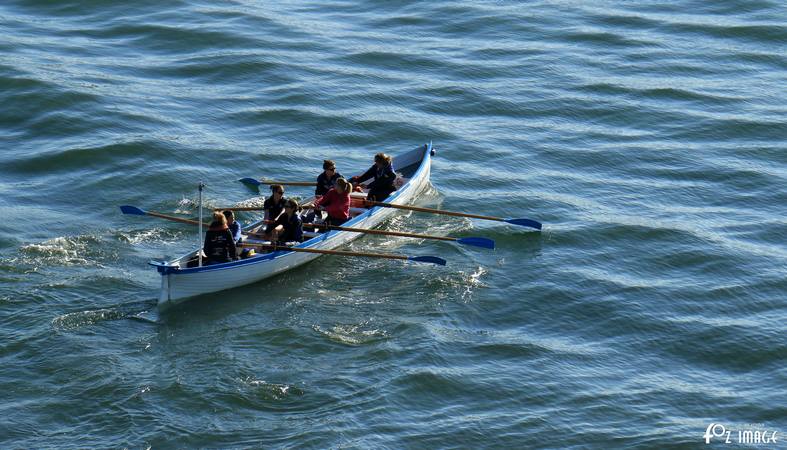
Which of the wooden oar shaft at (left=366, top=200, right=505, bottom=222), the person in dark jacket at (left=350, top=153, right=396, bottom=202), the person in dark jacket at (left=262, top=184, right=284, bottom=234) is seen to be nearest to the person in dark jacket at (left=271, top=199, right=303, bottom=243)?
the person in dark jacket at (left=262, top=184, right=284, bottom=234)

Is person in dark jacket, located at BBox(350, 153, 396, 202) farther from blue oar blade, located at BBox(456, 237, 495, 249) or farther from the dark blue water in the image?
blue oar blade, located at BBox(456, 237, 495, 249)

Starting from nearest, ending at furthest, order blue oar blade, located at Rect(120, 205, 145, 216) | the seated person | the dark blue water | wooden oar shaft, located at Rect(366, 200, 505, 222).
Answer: the dark blue water, the seated person, blue oar blade, located at Rect(120, 205, 145, 216), wooden oar shaft, located at Rect(366, 200, 505, 222)

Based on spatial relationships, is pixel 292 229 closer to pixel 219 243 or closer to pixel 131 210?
pixel 219 243

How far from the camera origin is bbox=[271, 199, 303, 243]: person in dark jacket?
22.7 metres

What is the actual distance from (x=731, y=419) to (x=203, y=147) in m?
15.4

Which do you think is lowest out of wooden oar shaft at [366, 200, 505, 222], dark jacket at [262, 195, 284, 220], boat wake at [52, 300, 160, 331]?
boat wake at [52, 300, 160, 331]

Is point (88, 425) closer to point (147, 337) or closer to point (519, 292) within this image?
point (147, 337)

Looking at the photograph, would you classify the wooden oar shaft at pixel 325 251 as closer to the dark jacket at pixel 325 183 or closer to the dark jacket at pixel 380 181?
Answer: the dark jacket at pixel 325 183

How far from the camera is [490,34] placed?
38781 mm

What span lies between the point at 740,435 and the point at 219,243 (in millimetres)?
9327

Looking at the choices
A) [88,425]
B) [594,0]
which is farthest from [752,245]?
[594,0]

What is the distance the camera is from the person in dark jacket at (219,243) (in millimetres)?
21219

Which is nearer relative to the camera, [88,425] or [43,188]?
[88,425]

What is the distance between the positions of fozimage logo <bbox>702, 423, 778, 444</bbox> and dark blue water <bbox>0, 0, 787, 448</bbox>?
11 cm
